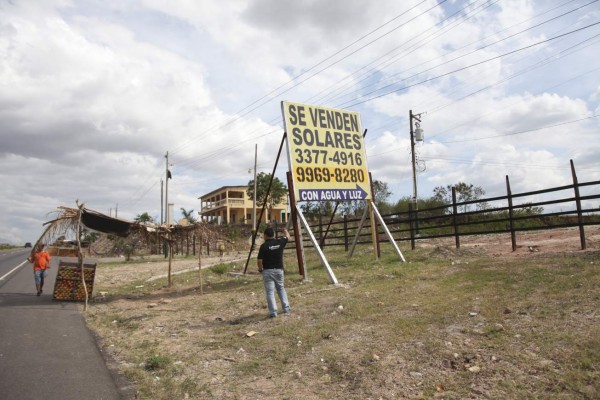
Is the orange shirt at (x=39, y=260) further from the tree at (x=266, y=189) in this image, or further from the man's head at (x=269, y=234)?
the tree at (x=266, y=189)

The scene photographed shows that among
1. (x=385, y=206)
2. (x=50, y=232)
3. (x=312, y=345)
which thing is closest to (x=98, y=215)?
(x=50, y=232)

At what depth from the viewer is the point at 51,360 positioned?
6.40m

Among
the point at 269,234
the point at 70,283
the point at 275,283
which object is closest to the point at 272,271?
the point at 275,283

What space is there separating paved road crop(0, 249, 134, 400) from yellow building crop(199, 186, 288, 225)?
178 feet

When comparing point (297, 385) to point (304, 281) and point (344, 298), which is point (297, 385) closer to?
point (344, 298)

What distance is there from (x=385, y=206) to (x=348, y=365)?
124 feet

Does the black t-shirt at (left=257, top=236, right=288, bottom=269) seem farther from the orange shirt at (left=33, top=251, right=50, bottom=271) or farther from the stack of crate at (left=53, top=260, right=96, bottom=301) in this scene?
the orange shirt at (left=33, top=251, right=50, bottom=271)

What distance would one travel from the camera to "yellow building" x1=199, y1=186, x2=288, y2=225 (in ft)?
217

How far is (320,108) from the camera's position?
1259cm

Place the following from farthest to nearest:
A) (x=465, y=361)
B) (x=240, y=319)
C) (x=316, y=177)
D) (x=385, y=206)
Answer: (x=385, y=206) < (x=316, y=177) < (x=240, y=319) < (x=465, y=361)

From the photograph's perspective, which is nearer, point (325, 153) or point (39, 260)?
point (325, 153)

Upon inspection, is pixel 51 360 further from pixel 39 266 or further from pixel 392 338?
pixel 39 266

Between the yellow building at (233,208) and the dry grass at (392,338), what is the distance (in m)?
54.7

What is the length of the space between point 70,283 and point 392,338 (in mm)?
10272
